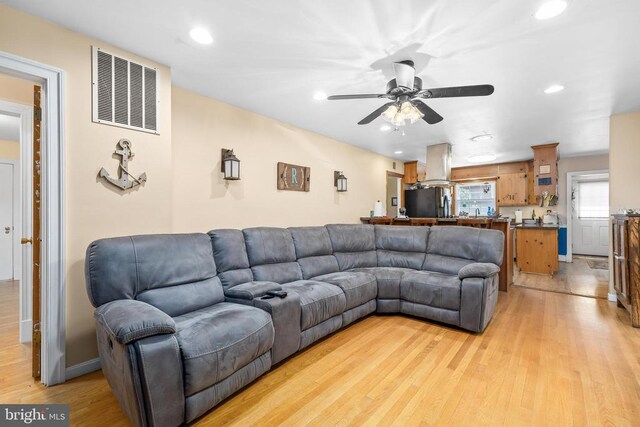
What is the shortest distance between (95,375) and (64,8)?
260cm

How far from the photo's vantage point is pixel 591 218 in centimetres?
735

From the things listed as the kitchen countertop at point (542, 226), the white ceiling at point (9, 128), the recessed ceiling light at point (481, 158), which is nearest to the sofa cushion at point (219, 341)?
the white ceiling at point (9, 128)

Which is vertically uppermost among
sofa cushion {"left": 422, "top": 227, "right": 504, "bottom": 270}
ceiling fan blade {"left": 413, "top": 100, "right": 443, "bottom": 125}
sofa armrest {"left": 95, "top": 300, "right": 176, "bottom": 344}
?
ceiling fan blade {"left": 413, "top": 100, "right": 443, "bottom": 125}

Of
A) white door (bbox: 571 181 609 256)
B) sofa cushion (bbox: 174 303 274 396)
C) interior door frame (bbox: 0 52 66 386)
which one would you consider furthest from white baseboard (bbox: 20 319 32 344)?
white door (bbox: 571 181 609 256)

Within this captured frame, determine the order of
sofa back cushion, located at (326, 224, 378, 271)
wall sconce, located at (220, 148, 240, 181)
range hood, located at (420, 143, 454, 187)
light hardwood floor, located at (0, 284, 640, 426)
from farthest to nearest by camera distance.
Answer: range hood, located at (420, 143, 454, 187) < sofa back cushion, located at (326, 224, 378, 271) < wall sconce, located at (220, 148, 240, 181) < light hardwood floor, located at (0, 284, 640, 426)

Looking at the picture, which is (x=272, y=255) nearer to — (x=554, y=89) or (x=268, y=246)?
(x=268, y=246)

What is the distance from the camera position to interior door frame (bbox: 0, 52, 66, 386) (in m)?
2.04

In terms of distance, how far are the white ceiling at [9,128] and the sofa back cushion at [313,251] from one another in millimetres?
3899

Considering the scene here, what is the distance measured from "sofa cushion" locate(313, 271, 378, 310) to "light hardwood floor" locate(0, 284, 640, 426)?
0.32 m

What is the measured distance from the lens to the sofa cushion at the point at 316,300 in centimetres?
254

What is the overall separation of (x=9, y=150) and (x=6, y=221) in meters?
1.24

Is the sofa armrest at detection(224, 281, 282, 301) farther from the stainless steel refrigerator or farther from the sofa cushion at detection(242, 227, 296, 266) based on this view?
the stainless steel refrigerator

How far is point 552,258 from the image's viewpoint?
5.55 metres

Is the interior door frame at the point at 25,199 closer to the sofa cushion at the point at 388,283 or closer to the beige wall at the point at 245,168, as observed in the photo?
the beige wall at the point at 245,168
